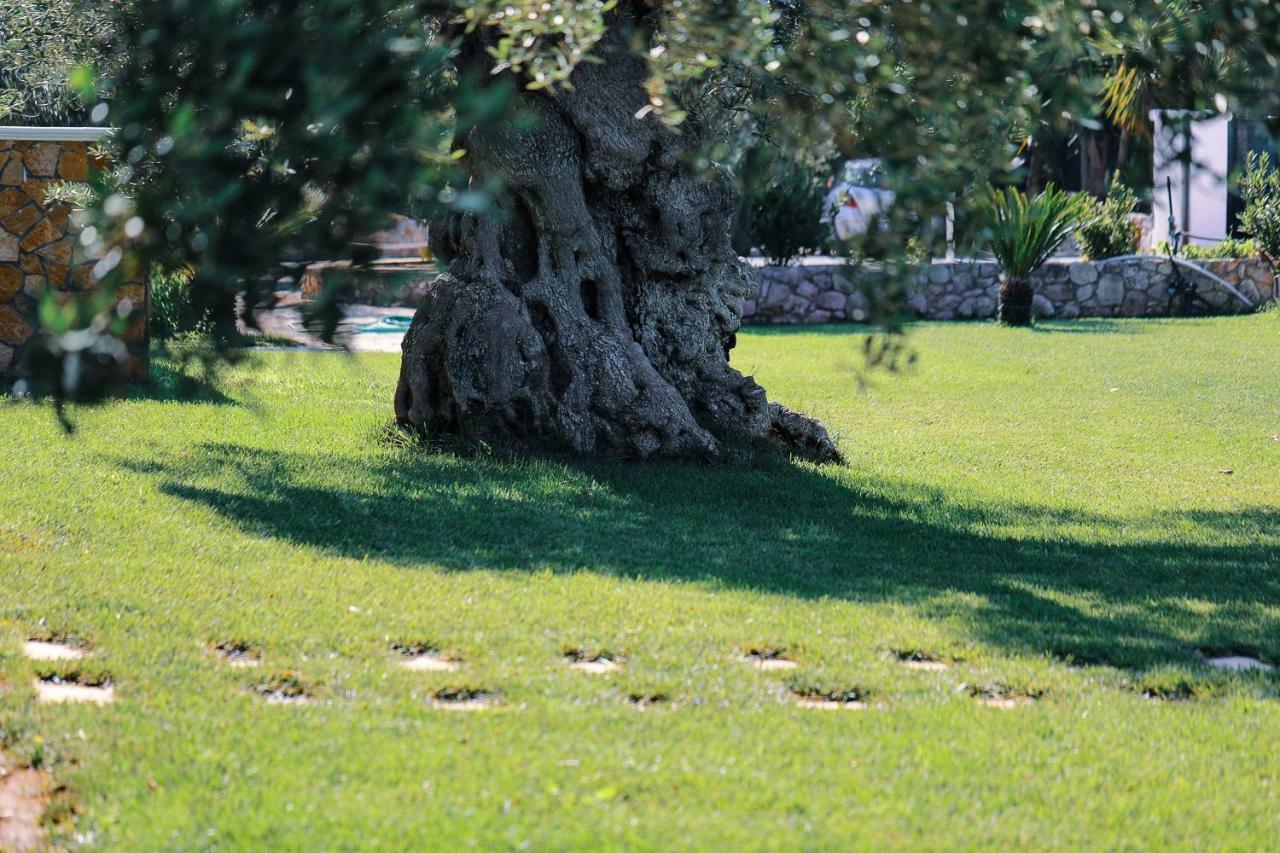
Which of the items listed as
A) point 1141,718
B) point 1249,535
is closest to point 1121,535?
point 1249,535

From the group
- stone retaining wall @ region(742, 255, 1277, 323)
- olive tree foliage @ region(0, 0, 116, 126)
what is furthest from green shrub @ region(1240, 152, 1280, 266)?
olive tree foliage @ region(0, 0, 116, 126)

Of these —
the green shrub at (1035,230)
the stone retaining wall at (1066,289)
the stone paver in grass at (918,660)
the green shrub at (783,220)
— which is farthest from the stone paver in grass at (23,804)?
the green shrub at (783,220)

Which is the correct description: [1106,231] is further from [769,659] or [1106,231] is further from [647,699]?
[647,699]

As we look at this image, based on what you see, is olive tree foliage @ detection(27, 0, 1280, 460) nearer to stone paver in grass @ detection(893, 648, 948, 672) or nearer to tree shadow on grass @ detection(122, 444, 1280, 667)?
tree shadow on grass @ detection(122, 444, 1280, 667)

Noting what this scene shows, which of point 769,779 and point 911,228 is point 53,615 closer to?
point 769,779

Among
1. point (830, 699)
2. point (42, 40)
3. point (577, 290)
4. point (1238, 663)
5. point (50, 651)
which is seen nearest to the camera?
point (830, 699)

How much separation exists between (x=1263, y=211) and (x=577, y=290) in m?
13.3

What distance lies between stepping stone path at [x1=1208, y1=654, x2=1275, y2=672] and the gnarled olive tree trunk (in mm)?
3774

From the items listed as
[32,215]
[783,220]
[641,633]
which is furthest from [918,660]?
[783,220]

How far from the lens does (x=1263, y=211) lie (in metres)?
18.9

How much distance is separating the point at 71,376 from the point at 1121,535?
21.0ft

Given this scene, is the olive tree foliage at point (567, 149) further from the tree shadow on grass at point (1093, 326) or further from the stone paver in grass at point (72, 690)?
the tree shadow on grass at point (1093, 326)

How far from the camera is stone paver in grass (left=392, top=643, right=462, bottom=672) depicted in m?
4.95

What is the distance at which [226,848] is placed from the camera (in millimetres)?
3502
